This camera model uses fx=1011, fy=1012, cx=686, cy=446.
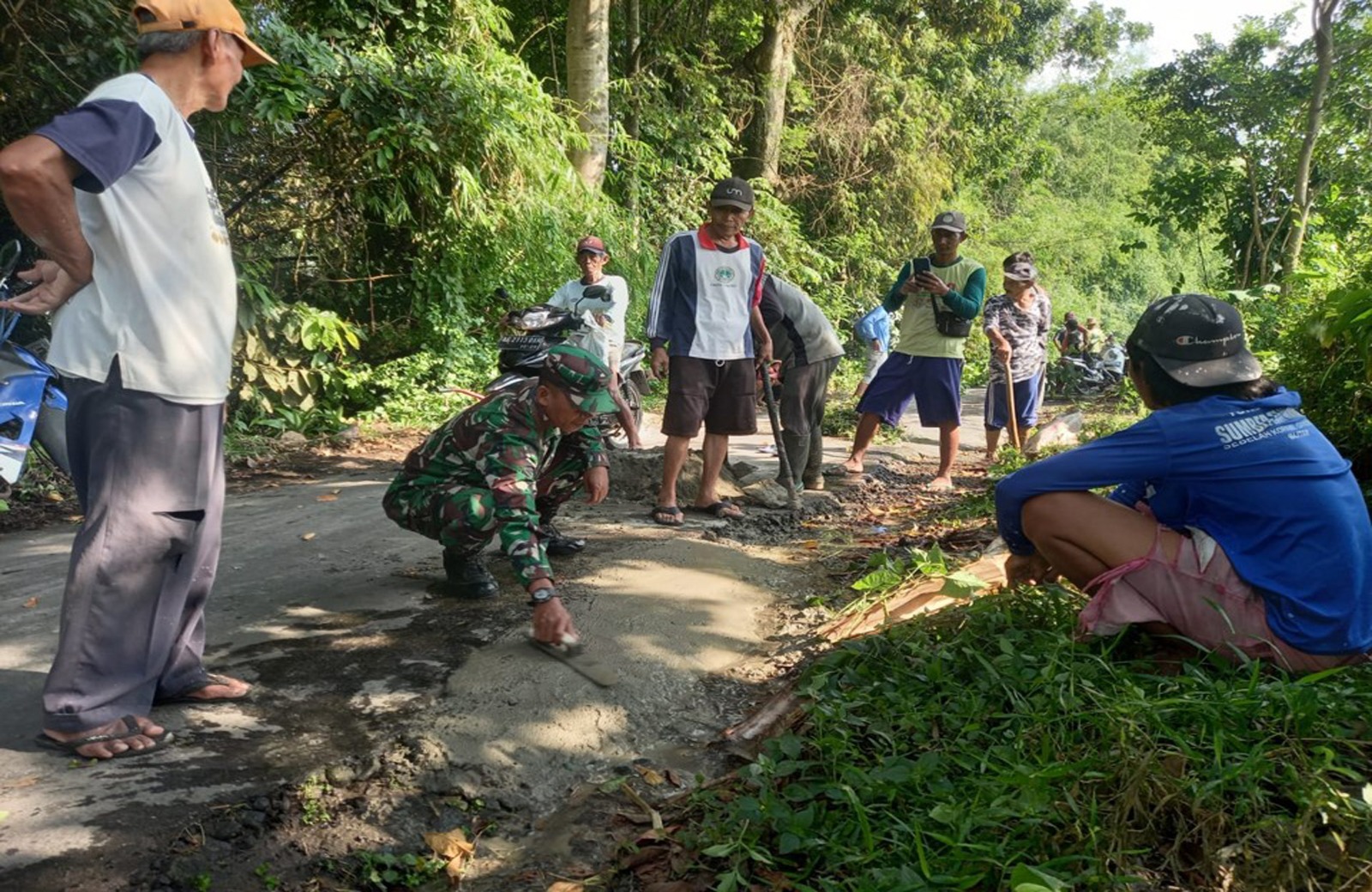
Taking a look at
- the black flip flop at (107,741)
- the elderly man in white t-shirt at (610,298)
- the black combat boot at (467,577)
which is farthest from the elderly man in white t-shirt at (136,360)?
the elderly man in white t-shirt at (610,298)

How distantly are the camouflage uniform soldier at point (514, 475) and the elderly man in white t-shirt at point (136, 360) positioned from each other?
1.01m

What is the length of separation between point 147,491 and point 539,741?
1286 millimetres

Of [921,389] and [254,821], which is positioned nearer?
[254,821]

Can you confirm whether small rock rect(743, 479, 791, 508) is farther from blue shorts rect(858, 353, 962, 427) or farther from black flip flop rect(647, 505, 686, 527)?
blue shorts rect(858, 353, 962, 427)

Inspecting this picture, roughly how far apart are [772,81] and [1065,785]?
1391 cm

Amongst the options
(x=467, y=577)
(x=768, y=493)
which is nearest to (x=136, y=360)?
(x=467, y=577)

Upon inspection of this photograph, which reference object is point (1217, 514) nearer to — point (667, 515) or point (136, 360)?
point (136, 360)

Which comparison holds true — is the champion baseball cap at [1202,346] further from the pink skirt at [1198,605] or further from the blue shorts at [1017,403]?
the blue shorts at [1017,403]

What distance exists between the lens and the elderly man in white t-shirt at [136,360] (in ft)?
8.40

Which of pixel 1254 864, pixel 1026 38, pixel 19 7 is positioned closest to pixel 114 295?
pixel 1254 864

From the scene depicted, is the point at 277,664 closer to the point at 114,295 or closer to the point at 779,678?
the point at 114,295

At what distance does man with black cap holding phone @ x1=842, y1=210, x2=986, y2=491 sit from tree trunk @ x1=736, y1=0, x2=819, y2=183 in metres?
8.69

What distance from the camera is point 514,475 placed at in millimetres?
3465

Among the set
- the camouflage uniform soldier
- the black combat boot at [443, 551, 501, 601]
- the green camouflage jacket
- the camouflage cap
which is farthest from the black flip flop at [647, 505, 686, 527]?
the camouflage cap
